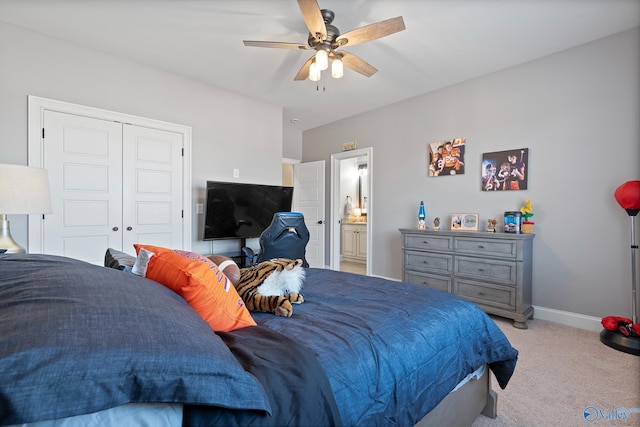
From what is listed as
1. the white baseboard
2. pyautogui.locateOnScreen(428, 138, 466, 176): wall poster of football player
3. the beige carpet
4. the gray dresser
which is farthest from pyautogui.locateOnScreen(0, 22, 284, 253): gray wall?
the white baseboard

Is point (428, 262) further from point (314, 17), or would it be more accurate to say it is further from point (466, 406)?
point (314, 17)

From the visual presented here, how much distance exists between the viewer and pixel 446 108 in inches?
155

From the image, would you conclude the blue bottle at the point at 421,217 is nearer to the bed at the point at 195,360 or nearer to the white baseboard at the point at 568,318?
the white baseboard at the point at 568,318

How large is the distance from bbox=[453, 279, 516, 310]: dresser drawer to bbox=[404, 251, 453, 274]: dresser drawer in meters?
0.20

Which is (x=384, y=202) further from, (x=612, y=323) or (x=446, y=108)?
(x=612, y=323)

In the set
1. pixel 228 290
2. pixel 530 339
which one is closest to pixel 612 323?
pixel 530 339

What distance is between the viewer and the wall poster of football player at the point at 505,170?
3297 millimetres

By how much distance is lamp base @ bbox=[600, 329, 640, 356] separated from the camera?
93.8 inches

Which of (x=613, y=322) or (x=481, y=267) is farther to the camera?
(x=481, y=267)

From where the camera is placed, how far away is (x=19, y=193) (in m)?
1.95

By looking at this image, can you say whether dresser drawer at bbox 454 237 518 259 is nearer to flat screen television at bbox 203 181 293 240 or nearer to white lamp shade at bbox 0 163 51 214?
flat screen television at bbox 203 181 293 240

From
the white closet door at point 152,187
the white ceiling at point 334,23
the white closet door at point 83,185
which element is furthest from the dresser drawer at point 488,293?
the white closet door at point 83,185

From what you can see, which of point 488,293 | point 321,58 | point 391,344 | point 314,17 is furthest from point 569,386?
point 314,17

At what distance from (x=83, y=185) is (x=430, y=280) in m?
3.98
